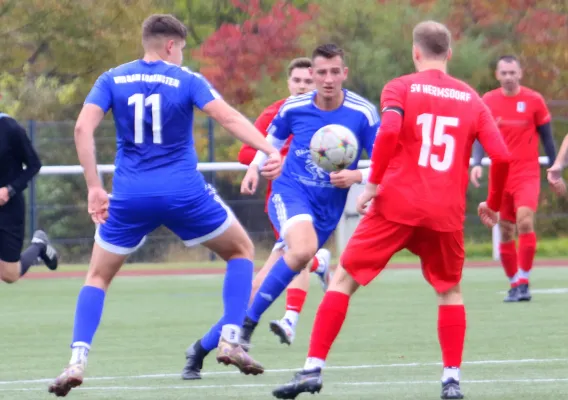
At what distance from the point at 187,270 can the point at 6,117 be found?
813 cm

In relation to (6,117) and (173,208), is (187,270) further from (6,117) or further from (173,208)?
(173,208)

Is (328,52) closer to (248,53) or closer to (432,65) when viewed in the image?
(432,65)

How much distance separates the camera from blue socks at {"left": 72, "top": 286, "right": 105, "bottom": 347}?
7.47 metres

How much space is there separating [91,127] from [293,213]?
222 cm

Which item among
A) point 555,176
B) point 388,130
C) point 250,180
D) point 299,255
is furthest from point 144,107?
point 555,176

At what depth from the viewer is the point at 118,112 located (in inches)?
295

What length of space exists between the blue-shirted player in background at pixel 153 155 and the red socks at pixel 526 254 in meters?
6.12

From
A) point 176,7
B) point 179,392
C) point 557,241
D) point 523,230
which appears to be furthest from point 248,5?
point 179,392

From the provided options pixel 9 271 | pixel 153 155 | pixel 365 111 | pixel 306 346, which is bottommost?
pixel 9 271

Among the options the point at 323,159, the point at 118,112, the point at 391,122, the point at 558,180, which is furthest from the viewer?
the point at 558,180

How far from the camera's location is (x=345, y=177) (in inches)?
351

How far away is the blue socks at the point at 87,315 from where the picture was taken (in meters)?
7.47

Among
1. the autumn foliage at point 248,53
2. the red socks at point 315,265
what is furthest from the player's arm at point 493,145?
the autumn foliage at point 248,53

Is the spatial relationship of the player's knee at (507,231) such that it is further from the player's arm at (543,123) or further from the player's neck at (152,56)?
the player's neck at (152,56)
